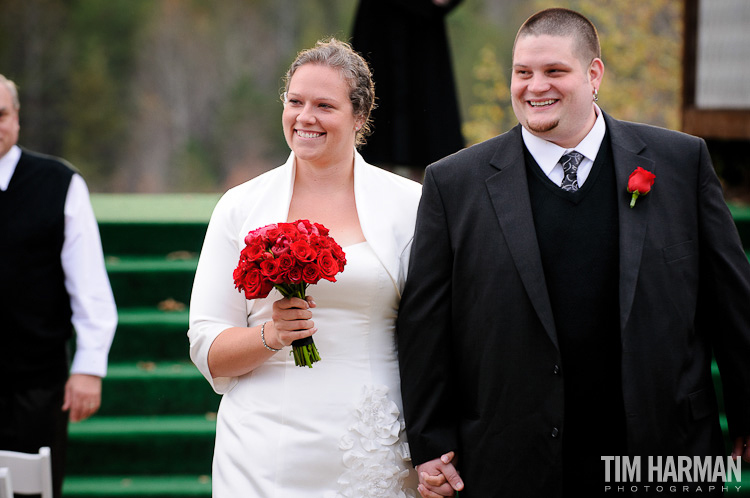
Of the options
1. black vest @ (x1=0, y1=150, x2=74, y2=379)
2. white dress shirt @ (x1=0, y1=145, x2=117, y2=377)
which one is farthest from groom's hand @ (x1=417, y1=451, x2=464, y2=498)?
black vest @ (x1=0, y1=150, x2=74, y2=379)

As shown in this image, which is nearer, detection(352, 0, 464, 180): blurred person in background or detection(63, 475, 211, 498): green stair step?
detection(63, 475, 211, 498): green stair step

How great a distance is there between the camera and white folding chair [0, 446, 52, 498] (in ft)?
9.80

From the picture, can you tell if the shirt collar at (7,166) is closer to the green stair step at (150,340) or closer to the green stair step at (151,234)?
the green stair step at (150,340)

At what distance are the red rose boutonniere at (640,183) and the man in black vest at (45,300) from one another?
2.46 metres

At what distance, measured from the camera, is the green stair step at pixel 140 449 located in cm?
541

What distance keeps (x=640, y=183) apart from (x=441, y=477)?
1166 mm

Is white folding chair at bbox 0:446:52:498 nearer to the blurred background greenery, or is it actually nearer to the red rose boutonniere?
the red rose boutonniere

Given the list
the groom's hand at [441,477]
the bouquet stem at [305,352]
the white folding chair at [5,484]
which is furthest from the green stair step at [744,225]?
the white folding chair at [5,484]

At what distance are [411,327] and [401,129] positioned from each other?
3.71 metres

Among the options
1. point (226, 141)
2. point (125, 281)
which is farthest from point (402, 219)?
point (226, 141)

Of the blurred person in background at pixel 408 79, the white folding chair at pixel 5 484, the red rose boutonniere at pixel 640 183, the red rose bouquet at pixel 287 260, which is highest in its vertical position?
the blurred person in background at pixel 408 79

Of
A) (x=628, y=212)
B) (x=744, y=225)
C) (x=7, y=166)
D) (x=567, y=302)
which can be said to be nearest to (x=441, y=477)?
(x=567, y=302)

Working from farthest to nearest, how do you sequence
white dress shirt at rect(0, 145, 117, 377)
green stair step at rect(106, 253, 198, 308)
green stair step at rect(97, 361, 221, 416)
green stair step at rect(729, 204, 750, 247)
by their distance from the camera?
green stair step at rect(729, 204, 750, 247) < green stair step at rect(106, 253, 198, 308) < green stair step at rect(97, 361, 221, 416) < white dress shirt at rect(0, 145, 117, 377)

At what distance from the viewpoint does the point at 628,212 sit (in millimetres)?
2928
